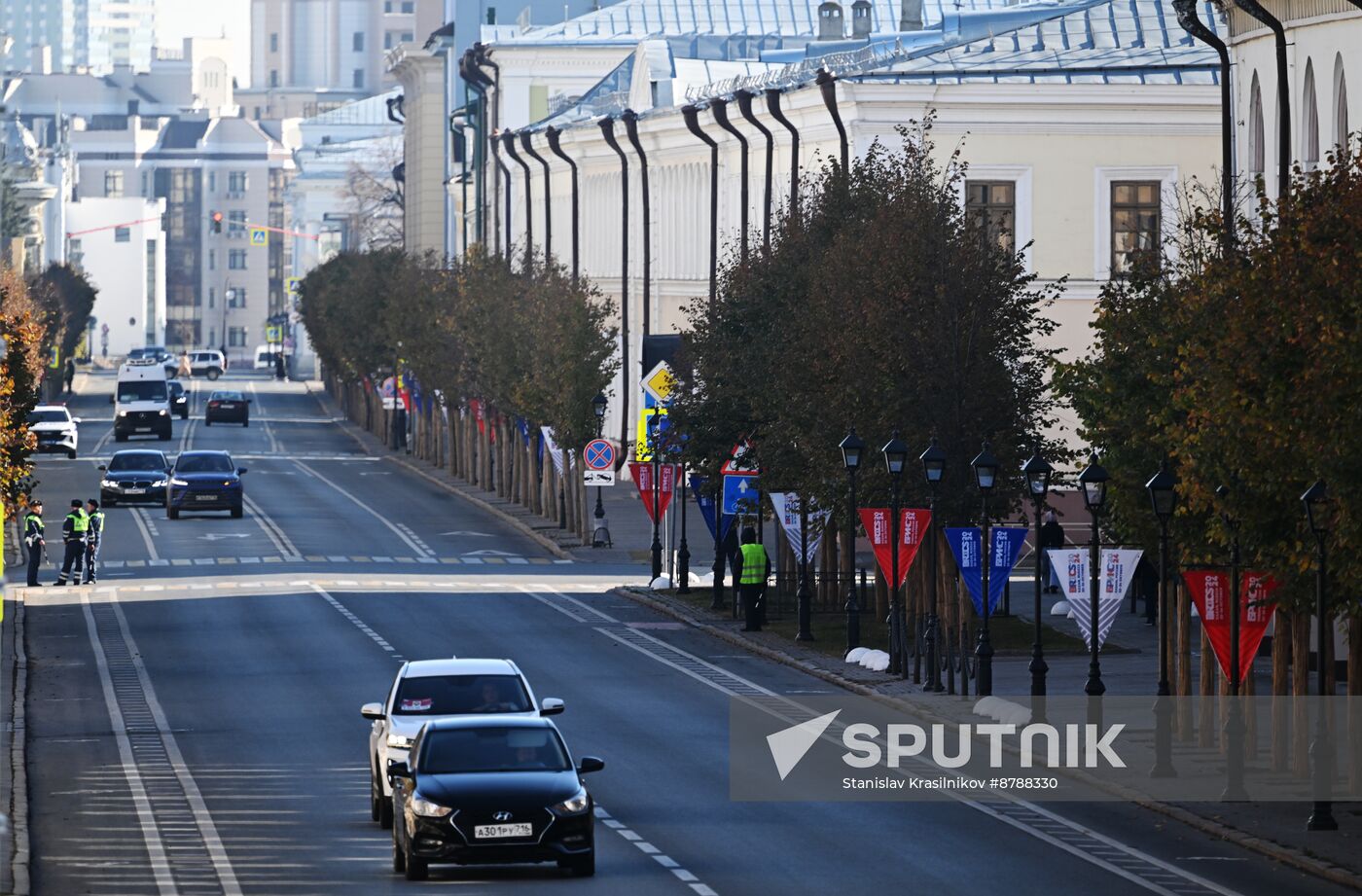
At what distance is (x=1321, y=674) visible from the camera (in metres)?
22.5

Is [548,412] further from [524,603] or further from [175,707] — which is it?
[175,707]

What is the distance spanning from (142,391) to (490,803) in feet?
278

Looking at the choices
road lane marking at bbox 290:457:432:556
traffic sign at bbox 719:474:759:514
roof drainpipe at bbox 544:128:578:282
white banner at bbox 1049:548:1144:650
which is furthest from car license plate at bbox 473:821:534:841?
roof drainpipe at bbox 544:128:578:282

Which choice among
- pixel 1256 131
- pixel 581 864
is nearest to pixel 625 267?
pixel 1256 131

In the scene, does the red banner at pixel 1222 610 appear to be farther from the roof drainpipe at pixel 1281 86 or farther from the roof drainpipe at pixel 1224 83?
the roof drainpipe at pixel 1281 86

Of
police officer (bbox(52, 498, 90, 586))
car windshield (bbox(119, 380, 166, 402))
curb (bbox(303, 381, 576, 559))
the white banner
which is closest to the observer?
the white banner

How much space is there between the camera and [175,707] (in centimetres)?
3294

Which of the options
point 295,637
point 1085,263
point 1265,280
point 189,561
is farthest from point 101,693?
point 1085,263

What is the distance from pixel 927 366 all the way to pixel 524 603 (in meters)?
12.4

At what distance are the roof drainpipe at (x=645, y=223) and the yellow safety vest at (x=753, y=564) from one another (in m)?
32.2

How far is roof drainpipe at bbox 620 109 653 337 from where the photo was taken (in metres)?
74.4

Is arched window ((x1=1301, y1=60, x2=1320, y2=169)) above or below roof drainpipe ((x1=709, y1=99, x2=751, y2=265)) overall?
below

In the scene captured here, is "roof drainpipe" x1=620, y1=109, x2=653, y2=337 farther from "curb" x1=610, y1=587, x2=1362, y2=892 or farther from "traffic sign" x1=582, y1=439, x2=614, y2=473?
"curb" x1=610, y1=587, x2=1362, y2=892

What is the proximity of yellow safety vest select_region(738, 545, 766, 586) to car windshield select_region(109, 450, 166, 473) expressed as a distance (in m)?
32.9
